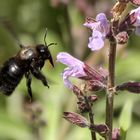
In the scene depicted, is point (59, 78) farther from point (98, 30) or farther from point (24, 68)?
point (98, 30)

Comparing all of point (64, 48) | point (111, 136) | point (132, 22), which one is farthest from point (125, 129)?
point (64, 48)

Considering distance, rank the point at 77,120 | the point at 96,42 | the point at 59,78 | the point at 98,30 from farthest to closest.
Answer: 1. the point at 59,78
2. the point at 77,120
3. the point at 98,30
4. the point at 96,42

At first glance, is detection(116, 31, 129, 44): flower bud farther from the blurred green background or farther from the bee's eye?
the blurred green background

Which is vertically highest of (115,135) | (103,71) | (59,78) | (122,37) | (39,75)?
(122,37)

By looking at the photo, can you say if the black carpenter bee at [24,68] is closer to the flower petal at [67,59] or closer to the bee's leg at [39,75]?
the bee's leg at [39,75]

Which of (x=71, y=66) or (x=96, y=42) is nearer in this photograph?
(x=96, y=42)

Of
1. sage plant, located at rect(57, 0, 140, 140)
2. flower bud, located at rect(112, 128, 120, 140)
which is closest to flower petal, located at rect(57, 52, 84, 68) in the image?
sage plant, located at rect(57, 0, 140, 140)

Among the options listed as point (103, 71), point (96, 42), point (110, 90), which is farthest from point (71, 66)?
point (96, 42)
